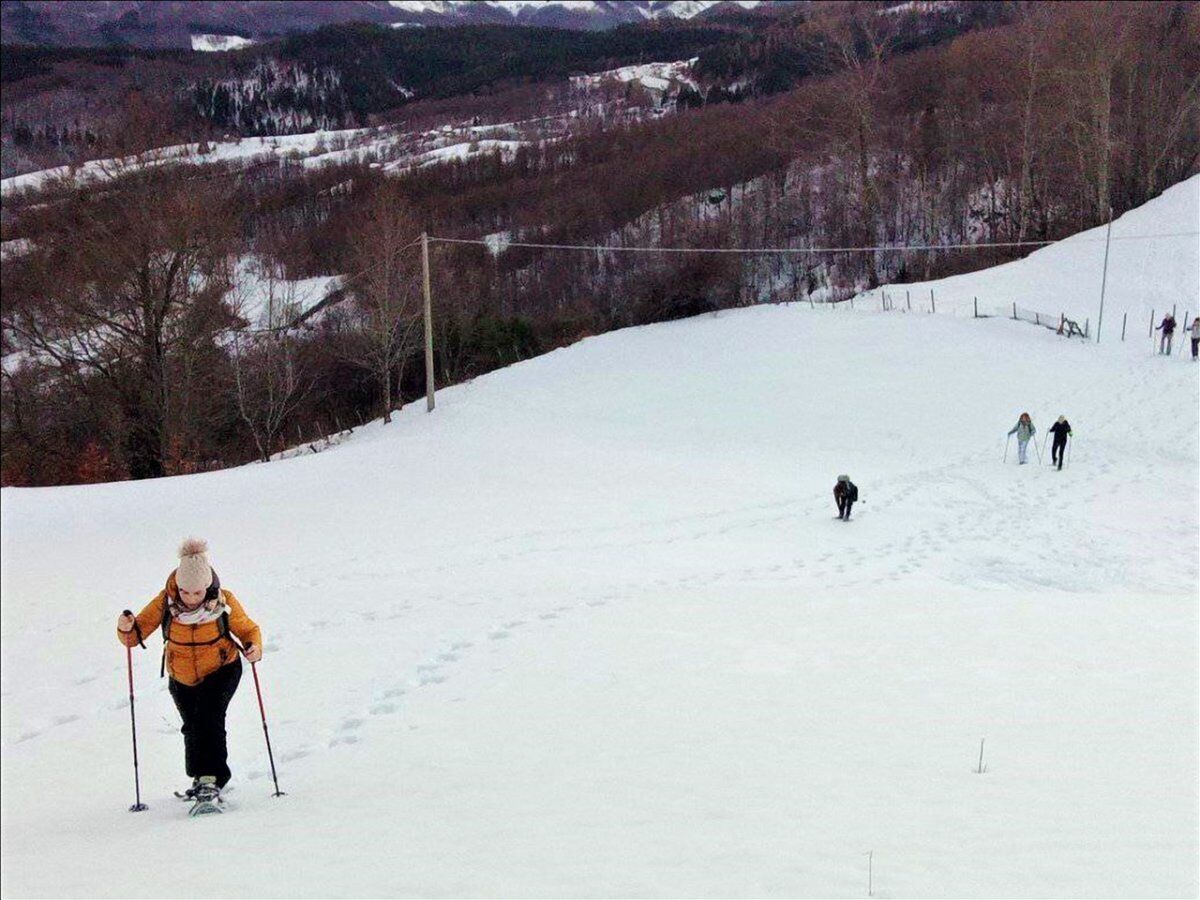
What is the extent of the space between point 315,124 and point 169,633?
5175 inches

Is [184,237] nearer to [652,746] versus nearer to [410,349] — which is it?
[410,349]

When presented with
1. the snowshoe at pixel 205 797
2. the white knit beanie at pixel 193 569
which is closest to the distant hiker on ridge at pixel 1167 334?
the white knit beanie at pixel 193 569

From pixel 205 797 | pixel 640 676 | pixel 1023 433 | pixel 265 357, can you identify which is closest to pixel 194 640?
pixel 205 797

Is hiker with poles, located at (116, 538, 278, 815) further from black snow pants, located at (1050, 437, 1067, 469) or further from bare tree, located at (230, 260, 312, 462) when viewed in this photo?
bare tree, located at (230, 260, 312, 462)

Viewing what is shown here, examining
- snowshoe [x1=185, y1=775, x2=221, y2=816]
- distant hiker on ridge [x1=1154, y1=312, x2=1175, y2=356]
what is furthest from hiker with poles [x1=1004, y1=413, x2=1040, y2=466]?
snowshoe [x1=185, y1=775, x2=221, y2=816]

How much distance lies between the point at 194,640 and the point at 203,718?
0.57 metres

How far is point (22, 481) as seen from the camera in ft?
105

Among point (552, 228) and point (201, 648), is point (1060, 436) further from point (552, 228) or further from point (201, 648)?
point (552, 228)

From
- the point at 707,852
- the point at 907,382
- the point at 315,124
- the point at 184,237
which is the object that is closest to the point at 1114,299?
the point at 907,382

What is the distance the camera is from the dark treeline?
31.3 meters

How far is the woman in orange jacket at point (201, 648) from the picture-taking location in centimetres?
577

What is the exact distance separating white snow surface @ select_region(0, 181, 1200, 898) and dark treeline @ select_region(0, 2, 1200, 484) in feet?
42.0

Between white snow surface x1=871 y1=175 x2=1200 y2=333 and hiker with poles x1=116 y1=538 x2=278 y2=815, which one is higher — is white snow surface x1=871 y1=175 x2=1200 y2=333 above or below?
above

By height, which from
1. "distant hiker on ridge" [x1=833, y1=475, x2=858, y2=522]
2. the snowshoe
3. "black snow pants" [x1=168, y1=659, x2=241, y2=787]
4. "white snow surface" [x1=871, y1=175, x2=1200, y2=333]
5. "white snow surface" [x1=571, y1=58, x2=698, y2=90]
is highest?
"white snow surface" [x1=571, y1=58, x2=698, y2=90]
